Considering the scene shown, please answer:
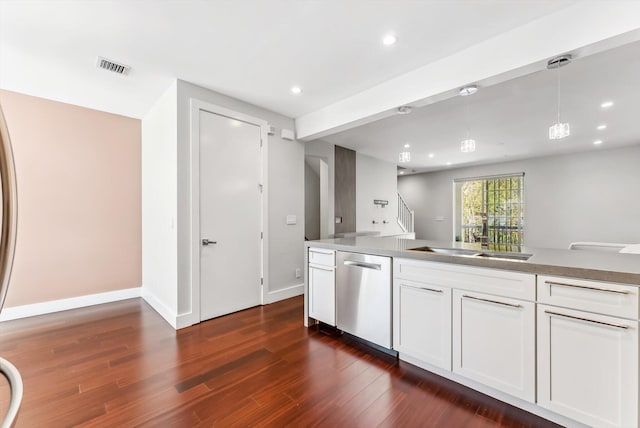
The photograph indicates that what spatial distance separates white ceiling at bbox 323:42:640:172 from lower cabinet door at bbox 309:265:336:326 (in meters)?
2.33

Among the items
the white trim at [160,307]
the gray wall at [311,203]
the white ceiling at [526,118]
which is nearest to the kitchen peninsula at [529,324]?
the white ceiling at [526,118]

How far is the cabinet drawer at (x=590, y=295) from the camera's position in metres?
1.46

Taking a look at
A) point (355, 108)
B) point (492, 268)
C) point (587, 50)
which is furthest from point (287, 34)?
point (492, 268)

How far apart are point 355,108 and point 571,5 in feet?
6.76

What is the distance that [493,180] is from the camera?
312 inches

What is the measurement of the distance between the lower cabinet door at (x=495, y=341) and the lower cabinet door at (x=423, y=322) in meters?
0.07

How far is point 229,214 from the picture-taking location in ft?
11.7

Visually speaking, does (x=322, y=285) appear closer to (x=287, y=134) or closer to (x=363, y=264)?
(x=363, y=264)

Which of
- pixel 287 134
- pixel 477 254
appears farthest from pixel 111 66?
pixel 477 254

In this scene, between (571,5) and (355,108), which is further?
(355,108)

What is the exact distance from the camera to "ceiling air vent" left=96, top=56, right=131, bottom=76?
9.06 feet

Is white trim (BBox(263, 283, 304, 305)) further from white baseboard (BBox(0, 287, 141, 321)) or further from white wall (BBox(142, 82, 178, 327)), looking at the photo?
white baseboard (BBox(0, 287, 141, 321))

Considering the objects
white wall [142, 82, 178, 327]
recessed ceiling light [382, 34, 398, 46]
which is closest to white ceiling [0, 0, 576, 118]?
recessed ceiling light [382, 34, 398, 46]

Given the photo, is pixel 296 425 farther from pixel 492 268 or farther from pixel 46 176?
pixel 46 176
